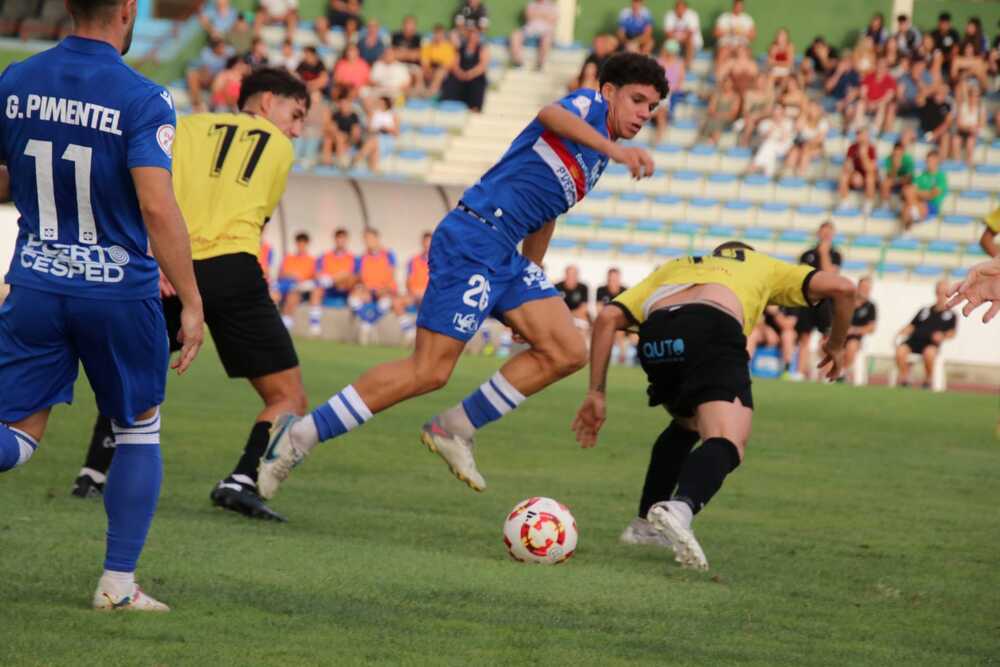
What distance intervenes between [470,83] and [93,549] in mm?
23675

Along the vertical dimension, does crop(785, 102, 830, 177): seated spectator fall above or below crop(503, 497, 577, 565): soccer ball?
above

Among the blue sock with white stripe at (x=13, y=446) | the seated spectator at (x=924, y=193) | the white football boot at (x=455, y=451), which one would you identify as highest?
the seated spectator at (x=924, y=193)

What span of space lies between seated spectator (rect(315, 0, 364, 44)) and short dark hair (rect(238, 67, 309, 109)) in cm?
2333

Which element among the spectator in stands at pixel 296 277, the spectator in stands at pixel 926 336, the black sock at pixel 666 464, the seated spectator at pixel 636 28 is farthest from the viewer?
the seated spectator at pixel 636 28

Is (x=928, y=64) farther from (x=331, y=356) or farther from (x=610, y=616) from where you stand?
(x=610, y=616)

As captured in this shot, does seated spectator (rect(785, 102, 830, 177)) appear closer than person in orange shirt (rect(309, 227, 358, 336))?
No

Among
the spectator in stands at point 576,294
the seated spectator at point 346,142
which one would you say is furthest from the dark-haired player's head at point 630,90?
the seated spectator at point 346,142

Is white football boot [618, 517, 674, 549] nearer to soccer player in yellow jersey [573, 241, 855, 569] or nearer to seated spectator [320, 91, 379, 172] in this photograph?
soccer player in yellow jersey [573, 241, 855, 569]

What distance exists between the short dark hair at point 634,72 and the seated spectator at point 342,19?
79.2 feet

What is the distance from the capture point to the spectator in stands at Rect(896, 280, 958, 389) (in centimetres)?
2189

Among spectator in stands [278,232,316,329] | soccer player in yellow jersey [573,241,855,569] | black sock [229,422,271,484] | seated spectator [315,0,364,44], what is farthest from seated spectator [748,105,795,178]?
black sock [229,422,271,484]

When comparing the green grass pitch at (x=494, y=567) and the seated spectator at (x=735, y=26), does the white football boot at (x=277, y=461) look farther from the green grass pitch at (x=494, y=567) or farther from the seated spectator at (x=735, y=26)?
the seated spectator at (x=735, y=26)

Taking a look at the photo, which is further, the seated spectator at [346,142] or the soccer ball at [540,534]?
the seated spectator at [346,142]

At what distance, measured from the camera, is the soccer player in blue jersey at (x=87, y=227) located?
464 centimetres
